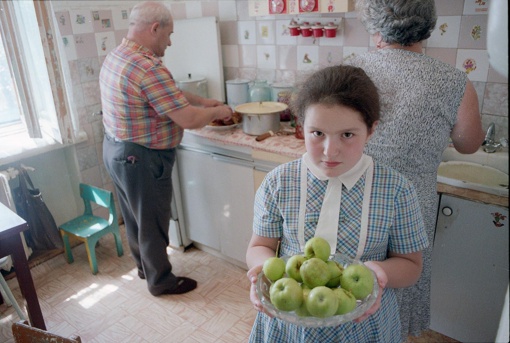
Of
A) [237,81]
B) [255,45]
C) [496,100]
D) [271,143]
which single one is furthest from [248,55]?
[496,100]

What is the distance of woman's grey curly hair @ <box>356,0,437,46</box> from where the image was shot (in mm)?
1229

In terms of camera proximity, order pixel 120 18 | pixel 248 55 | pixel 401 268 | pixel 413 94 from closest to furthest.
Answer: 1. pixel 401 268
2. pixel 413 94
3. pixel 248 55
4. pixel 120 18

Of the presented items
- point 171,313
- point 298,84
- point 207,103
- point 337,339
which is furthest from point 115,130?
point 337,339

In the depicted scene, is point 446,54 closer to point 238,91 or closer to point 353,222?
point 238,91

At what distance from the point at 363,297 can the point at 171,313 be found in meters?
1.52

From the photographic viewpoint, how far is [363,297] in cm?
85

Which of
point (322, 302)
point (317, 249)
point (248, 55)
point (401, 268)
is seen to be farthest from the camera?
point (248, 55)

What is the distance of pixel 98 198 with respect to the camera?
8.30ft

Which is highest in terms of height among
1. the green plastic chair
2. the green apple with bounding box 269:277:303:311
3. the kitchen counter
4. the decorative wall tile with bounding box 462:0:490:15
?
the decorative wall tile with bounding box 462:0:490:15

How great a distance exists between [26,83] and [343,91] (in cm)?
216

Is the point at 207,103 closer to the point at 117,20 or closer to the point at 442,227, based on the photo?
the point at 117,20

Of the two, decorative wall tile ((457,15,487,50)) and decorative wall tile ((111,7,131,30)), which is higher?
decorative wall tile ((111,7,131,30))

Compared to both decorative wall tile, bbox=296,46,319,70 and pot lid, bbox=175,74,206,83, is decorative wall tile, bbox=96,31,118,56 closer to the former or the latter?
pot lid, bbox=175,74,206,83

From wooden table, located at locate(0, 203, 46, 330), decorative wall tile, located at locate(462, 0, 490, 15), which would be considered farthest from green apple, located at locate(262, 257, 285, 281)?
decorative wall tile, located at locate(462, 0, 490, 15)
